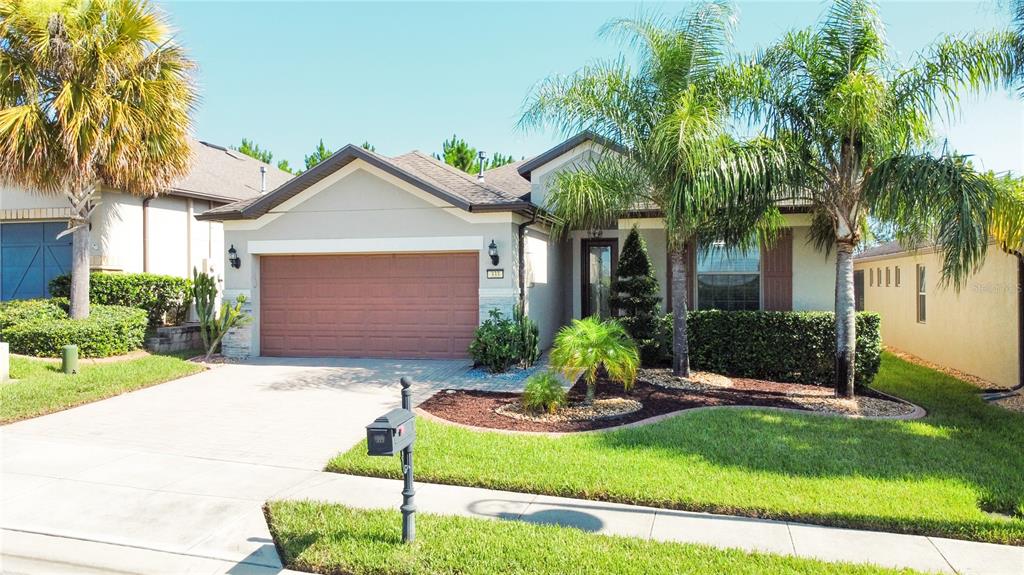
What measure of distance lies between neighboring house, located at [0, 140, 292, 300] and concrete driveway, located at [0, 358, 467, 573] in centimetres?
657

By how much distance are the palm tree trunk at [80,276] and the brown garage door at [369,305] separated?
358 cm

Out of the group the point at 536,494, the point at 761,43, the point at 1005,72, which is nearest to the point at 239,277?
the point at 536,494

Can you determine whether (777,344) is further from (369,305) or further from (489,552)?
(489,552)

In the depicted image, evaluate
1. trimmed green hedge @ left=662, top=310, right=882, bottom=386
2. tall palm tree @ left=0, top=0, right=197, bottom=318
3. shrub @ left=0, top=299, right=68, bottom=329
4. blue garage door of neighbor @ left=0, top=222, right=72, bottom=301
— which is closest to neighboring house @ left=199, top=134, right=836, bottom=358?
trimmed green hedge @ left=662, top=310, right=882, bottom=386

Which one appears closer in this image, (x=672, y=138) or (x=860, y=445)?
(x=860, y=445)

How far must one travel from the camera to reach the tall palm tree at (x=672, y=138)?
9023mm

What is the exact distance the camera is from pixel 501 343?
1161cm

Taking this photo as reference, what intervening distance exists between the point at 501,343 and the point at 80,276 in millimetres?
9342

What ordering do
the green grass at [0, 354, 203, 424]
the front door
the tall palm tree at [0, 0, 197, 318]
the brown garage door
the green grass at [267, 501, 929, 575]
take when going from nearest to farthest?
the green grass at [267, 501, 929, 575]
the green grass at [0, 354, 203, 424]
the tall palm tree at [0, 0, 197, 318]
the brown garage door
the front door

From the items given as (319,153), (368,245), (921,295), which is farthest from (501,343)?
(319,153)

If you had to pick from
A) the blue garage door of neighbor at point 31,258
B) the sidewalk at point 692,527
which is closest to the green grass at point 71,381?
the blue garage door of neighbor at point 31,258

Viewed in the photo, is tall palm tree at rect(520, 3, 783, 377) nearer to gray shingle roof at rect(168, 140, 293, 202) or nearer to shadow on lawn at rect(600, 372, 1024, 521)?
shadow on lawn at rect(600, 372, 1024, 521)

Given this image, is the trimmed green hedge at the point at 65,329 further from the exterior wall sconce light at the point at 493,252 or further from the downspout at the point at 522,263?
the downspout at the point at 522,263

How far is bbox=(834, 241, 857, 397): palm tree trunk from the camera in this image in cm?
945
